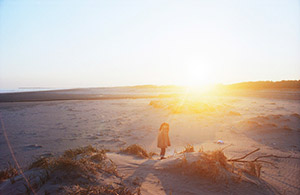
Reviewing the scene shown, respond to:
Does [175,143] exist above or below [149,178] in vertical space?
below

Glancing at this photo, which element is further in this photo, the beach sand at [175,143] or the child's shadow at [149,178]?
the beach sand at [175,143]

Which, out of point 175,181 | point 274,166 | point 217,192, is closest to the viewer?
point 217,192

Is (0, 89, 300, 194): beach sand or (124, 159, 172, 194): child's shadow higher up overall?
(124, 159, 172, 194): child's shadow

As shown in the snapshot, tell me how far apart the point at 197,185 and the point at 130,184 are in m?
1.53

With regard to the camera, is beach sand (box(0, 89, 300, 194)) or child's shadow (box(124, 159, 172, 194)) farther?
beach sand (box(0, 89, 300, 194))

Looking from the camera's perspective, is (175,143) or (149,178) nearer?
(149,178)

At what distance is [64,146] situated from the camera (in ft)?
27.3

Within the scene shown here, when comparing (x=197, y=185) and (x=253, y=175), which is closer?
(x=197, y=185)

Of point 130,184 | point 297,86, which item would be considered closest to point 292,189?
point 130,184

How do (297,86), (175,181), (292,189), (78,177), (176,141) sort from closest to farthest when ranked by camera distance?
(78,177) < (175,181) < (292,189) < (176,141) < (297,86)

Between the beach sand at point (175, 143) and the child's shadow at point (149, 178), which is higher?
the child's shadow at point (149, 178)

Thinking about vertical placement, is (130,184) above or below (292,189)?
above

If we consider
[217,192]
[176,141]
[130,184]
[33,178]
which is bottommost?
[176,141]

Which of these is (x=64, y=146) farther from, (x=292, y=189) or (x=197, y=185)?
(x=292, y=189)
